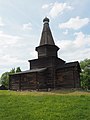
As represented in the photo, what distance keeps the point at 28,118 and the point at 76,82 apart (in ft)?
73.3

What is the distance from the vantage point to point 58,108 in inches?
577

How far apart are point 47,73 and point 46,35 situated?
7395 millimetres

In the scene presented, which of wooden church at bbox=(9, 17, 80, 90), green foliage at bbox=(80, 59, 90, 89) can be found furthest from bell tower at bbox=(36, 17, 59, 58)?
green foliage at bbox=(80, 59, 90, 89)

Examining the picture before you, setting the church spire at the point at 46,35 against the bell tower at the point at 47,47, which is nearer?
the bell tower at the point at 47,47

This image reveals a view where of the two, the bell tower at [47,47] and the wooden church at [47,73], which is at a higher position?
the bell tower at [47,47]

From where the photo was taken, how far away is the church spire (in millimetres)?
37869

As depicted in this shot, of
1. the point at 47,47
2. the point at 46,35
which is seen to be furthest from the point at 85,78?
the point at 47,47

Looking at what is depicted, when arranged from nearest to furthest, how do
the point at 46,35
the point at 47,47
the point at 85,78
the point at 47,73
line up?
the point at 47,73
the point at 47,47
the point at 46,35
the point at 85,78

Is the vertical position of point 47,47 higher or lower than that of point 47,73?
higher

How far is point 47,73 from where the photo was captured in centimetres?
3581

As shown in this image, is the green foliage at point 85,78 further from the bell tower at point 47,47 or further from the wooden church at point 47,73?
the bell tower at point 47,47

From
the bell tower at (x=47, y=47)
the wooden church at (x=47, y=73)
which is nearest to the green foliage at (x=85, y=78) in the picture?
the wooden church at (x=47, y=73)

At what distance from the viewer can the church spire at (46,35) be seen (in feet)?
124

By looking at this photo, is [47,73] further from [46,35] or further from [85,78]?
[85,78]
